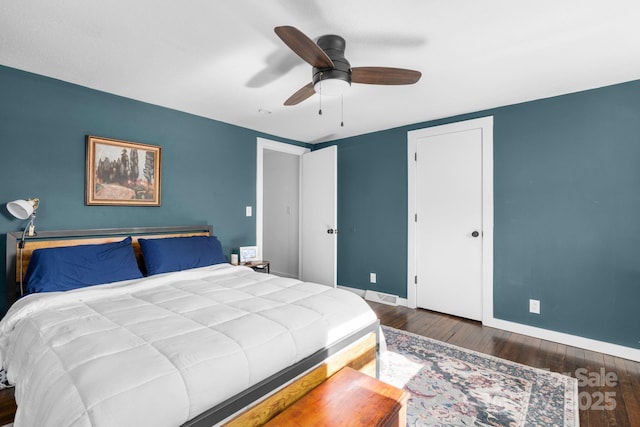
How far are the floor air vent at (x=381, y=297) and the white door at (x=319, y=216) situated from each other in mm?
535

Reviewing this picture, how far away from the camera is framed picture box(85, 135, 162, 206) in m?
2.84

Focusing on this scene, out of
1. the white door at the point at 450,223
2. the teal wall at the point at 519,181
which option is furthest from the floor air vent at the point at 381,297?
the teal wall at the point at 519,181

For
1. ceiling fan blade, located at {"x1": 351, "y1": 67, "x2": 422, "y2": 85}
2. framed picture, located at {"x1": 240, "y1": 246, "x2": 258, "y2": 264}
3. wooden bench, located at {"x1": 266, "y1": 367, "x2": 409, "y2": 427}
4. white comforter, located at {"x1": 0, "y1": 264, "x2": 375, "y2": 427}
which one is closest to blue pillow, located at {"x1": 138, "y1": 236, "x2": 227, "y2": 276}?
white comforter, located at {"x1": 0, "y1": 264, "x2": 375, "y2": 427}

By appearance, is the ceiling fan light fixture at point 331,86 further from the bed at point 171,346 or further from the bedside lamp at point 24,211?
the bedside lamp at point 24,211

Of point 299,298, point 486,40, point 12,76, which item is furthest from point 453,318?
point 12,76

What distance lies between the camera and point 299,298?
2.07 meters

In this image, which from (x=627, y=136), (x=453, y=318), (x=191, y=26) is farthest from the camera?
(x=453, y=318)

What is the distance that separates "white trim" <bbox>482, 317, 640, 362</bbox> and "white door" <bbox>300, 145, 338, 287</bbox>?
2047 millimetres

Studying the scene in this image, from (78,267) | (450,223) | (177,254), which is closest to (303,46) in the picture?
(177,254)

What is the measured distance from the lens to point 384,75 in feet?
6.71

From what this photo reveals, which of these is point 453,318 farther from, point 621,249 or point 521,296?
point 621,249

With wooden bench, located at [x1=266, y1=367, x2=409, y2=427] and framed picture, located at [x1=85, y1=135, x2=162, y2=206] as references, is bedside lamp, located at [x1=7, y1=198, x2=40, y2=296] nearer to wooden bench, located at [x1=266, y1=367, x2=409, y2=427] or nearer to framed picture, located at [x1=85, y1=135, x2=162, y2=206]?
framed picture, located at [x1=85, y1=135, x2=162, y2=206]

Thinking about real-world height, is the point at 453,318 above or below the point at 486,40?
below

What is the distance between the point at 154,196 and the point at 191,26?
192cm
